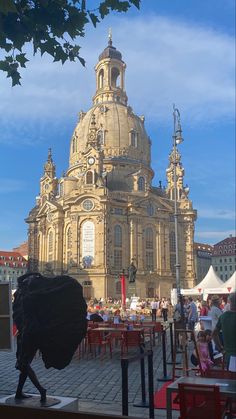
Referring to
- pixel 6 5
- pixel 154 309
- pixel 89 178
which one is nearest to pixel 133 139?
pixel 89 178

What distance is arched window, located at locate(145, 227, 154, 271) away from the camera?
65.3 m

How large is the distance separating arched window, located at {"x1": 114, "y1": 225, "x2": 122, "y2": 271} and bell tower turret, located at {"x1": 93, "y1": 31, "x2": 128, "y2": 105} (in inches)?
984

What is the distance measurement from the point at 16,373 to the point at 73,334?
6529mm

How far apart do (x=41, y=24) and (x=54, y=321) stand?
331 cm

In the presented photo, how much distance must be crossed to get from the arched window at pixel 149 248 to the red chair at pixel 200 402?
61.0 m

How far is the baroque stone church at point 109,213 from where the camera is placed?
61.6m

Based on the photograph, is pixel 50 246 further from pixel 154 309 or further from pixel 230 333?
pixel 230 333

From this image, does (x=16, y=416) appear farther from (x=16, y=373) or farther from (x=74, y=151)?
(x=74, y=151)

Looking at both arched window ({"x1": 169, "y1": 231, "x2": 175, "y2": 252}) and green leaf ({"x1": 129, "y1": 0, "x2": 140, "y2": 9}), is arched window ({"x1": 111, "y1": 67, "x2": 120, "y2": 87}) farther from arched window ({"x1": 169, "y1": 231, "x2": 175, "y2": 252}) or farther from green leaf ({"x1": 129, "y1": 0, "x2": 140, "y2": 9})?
green leaf ({"x1": 129, "y1": 0, "x2": 140, "y2": 9})

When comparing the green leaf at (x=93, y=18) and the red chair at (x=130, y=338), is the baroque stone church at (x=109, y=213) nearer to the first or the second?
the red chair at (x=130, y=338)

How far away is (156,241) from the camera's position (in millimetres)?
66812

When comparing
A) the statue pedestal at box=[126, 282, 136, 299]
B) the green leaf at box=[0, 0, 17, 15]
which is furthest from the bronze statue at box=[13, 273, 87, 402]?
the statue pedestal at box=[126, 282, 136, 299]

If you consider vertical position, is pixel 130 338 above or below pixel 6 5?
below

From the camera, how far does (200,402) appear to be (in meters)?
4.23
